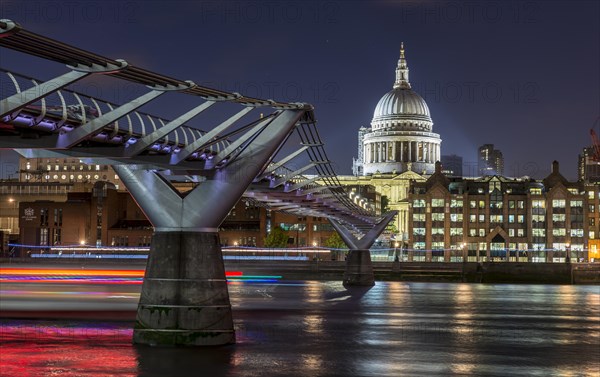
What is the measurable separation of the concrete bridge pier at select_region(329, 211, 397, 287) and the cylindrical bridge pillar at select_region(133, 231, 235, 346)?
62.9 metres

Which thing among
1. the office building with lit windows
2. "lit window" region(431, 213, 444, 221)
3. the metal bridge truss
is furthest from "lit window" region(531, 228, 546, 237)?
the metal bridge truss

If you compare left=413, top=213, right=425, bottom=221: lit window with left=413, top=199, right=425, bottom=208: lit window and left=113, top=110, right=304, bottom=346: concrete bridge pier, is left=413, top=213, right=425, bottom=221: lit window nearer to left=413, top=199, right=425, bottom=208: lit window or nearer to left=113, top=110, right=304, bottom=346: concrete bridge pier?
left=413, top=199, right=425, bottom=208: lit window

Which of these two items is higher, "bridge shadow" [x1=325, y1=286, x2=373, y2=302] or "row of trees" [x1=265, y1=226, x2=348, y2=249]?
"row of trees" [x1=265, y1=226, x2=348, y2=249]

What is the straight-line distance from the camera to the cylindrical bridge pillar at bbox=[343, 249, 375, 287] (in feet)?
330

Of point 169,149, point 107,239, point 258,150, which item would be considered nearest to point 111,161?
point 169,149

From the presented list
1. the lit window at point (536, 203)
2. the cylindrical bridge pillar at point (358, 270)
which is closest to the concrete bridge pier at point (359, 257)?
the cylindrical bridge pillar at point (358, 270)

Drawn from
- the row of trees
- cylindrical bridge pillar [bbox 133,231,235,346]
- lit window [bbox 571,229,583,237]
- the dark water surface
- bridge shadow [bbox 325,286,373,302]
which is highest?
lit window [bbox 571,229,583,237]

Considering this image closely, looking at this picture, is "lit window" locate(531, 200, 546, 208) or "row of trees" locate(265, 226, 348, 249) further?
"lit window" locate(531, 200, 546, 208)

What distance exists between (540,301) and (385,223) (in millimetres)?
25425

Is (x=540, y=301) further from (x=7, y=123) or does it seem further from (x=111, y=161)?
(x=7, y=123)

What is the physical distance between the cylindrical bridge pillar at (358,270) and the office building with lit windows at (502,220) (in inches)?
2143

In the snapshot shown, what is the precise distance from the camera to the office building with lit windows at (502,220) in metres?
158

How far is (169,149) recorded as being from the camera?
35312mm

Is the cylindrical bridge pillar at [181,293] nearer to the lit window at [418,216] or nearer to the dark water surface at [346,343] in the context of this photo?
the dark water surface at [346,343]
